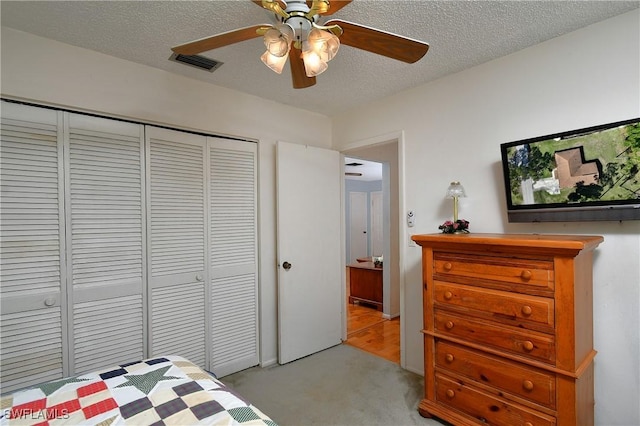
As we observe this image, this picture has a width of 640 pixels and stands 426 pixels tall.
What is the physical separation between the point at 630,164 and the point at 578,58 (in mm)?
734

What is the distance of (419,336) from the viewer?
2748 millimetres

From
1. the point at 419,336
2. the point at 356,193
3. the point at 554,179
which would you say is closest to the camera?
the point at 554,179

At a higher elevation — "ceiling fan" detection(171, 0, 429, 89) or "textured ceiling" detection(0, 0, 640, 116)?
"textured ceiling" detection(0, 0, 640, 116)

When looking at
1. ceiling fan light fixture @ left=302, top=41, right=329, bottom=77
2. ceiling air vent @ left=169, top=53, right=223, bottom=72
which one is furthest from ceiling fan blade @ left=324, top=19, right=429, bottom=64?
ceiling air vent @ left=169, top=53, right=223, bottom=72

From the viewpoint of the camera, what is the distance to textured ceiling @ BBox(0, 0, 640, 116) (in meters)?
1.69

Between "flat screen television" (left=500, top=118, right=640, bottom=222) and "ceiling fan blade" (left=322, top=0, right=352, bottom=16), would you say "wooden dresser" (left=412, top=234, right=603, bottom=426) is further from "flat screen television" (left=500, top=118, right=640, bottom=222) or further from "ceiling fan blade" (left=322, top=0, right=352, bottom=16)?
"ceiling fan blade" (left=322, top=0, right=352, bottom=16)

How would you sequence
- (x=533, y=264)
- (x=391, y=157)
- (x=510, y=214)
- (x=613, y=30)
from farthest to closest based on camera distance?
(x=391, y=157) < (x=510, y=214) < (x=613, y=30) < (x=533, y=264)

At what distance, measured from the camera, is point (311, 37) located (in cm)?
129

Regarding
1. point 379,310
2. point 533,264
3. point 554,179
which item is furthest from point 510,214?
point 379,310

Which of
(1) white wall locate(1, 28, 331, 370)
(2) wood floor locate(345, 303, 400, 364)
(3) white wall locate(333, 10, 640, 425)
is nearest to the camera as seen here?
(3) white wall locate(333, 10, 640, 425)

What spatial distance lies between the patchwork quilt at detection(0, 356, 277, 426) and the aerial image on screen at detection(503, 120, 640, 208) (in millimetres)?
1992

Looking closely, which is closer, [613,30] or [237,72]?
[613,30]

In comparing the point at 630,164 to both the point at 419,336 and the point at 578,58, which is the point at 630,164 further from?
the point at 419,336

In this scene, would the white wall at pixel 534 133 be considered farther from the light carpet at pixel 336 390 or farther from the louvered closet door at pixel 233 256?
the louvered closet door at pixel 233 256
